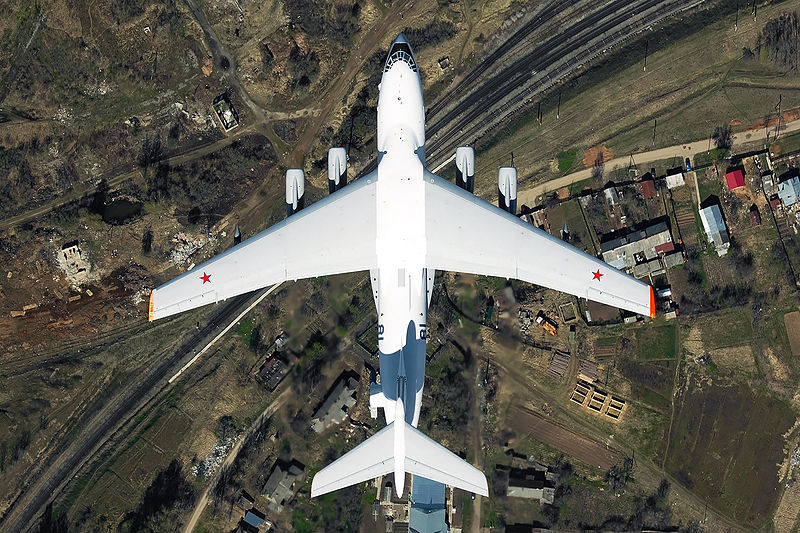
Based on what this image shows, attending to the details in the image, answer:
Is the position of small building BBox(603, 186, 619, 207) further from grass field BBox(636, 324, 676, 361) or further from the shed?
grass field BBox(636, 324, 676, 361)

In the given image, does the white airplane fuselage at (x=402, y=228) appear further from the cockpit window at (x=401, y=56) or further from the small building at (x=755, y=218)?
the small building at (x=755, y=218)

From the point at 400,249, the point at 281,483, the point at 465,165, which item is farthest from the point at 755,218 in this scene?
the point at 281,483

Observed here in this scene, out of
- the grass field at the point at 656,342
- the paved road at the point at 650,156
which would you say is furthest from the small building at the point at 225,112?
the grass field at the point at 656,342

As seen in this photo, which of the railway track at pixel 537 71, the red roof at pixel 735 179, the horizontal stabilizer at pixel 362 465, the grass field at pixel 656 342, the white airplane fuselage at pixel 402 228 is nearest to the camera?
the horizontal stabilizer at pixel 362 465

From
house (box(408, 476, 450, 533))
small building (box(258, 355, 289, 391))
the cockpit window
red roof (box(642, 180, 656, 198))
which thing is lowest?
house (box(408, 476, 450, 533))

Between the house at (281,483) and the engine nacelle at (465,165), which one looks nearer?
the engine nacelle at (465,165)

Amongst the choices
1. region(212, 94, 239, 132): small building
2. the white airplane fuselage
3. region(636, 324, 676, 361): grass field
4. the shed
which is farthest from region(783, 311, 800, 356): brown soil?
region(212, 94, 239, 132): small building
